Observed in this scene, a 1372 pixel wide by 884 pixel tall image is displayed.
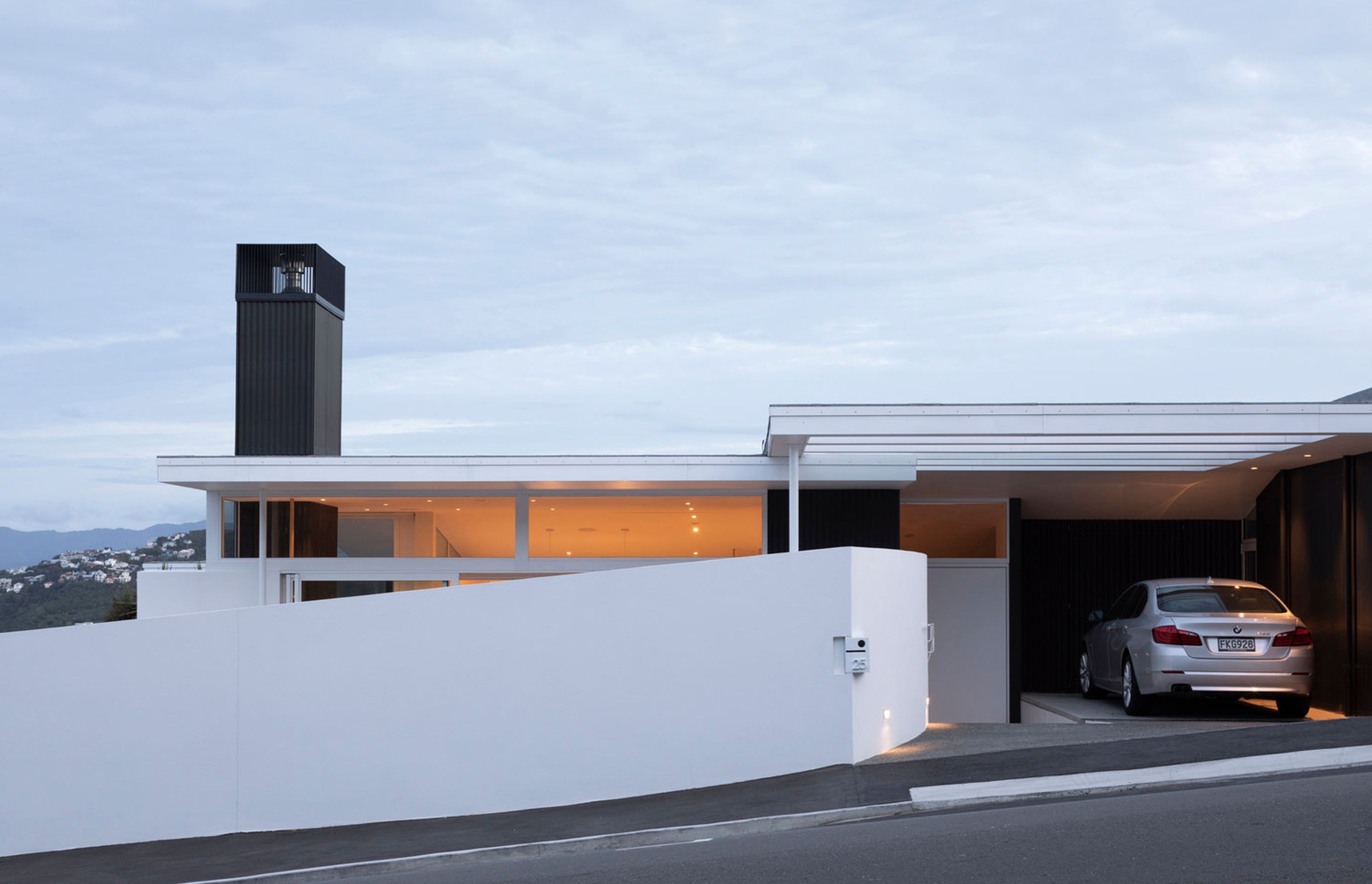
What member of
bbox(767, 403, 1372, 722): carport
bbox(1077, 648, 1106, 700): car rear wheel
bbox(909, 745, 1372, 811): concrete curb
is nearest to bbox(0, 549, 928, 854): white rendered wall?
bbox(909, 745, 1372, 811): concrete curb

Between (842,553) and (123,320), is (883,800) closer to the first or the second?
(842,553)

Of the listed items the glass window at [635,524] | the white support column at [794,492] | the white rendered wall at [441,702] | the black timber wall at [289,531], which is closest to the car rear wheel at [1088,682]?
the glass window at [635,524]

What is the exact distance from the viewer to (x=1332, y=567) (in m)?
13.8

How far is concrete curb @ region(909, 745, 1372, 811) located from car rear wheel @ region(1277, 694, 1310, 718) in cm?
372

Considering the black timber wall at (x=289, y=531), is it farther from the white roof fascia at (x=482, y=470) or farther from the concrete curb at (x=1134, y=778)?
the concrete curb at (x=1134, y=778)

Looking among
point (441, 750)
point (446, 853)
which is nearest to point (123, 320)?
point (441, 750)

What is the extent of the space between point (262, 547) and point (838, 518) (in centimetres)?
753

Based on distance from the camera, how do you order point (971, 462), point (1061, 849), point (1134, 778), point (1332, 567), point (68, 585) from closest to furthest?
point (1061, 849), point (1134, 778), point (1332, 567), point (971, 462), point (68, 585)

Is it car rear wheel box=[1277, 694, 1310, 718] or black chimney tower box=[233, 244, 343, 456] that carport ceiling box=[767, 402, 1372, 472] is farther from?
black chimney tower box=[233, 244, 343, 456]

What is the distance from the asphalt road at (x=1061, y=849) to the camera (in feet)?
19.8

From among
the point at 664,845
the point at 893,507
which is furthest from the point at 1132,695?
the point at 664,845

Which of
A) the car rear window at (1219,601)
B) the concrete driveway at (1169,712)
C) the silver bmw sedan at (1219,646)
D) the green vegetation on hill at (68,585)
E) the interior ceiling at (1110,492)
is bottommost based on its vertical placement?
the green vegetation on hill at (68,585)

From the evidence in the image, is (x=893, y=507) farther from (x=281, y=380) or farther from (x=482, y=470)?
(x=281, y=380)

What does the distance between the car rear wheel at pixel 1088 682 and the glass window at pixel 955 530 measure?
2021 millimetres
